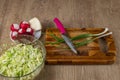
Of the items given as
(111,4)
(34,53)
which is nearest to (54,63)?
(34,53)

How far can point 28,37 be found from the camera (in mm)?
1112

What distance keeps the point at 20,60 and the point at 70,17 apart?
17.6 inches

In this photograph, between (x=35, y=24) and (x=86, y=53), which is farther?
(x=35, y=24)

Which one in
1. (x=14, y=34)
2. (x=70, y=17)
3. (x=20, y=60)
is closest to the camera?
(x=20, y=60)

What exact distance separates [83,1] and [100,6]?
0.37ft

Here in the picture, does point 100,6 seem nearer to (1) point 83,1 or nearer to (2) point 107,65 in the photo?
(1) point 83,1

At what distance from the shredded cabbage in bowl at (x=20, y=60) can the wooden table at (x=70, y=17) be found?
9 cm

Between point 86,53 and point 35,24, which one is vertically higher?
point 35,24

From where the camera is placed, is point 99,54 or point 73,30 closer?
point 99,54

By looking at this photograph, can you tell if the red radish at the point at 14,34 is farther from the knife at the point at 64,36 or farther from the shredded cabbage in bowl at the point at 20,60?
the knife at the point at 64,36

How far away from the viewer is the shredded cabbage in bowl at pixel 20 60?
0.96m

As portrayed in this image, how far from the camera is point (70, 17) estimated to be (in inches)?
52.1

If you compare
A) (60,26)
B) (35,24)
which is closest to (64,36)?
(60,26)

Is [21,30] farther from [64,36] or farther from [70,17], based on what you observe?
[70,17]
